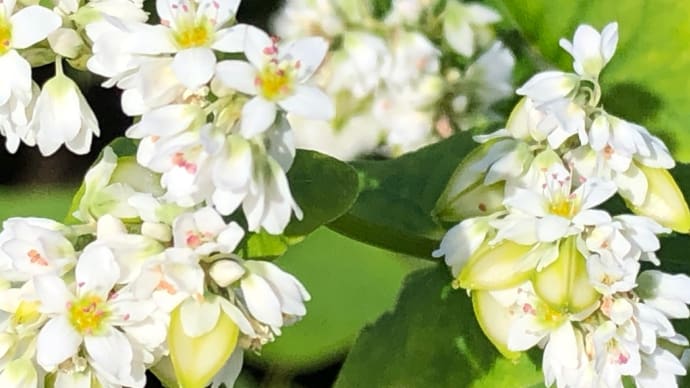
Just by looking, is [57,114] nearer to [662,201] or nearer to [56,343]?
[56,343]

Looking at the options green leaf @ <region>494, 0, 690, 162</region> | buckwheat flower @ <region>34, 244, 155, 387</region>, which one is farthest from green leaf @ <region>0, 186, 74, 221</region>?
buckwheat flower @ <region>34, 244, 155, 387</region>

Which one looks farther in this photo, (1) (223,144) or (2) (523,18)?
(2) (523,18)

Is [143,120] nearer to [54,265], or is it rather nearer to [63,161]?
[54,265]

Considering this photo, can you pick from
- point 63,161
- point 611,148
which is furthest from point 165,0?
point 63,161

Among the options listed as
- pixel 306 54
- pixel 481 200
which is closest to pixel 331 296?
pixel 481 200

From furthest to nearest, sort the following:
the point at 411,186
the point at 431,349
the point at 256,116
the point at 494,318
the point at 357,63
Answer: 1. the point at 357,63
2. the point at 411,186
3. the point at 431,349
4. the point at 494,318
5. the point at 256,116

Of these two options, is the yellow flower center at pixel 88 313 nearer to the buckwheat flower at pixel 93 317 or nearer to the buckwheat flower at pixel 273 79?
the buckwheat flower at pixel 93 317
